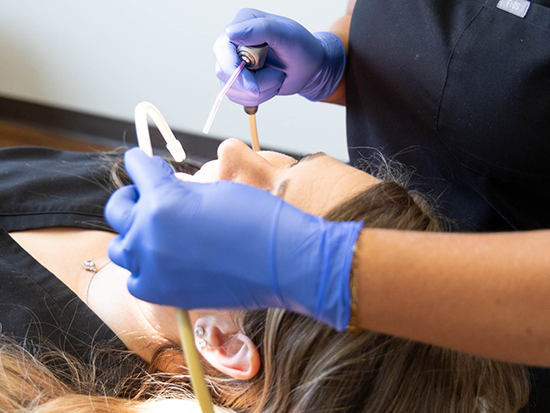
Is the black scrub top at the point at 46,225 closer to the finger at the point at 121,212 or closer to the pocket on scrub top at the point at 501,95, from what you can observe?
the finger at the point at 121,212

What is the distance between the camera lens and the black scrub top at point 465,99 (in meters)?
0.88

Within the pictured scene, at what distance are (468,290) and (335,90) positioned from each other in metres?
0.99

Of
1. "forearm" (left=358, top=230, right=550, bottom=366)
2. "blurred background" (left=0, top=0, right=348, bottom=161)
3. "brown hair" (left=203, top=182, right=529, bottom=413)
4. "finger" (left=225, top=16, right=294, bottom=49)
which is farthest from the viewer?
"blurred background" (left=0, top=0, right=348, bottom=161)

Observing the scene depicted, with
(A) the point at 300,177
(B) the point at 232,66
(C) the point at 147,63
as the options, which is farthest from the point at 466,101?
(C) the point at 147,63

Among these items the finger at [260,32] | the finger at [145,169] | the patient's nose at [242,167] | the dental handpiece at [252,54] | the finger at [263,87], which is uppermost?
the finger at [260,32]

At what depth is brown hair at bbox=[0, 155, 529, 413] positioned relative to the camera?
29.2 inches

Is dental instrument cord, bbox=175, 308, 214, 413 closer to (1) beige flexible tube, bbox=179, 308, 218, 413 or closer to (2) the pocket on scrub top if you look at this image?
(1) beige flexible tube, bbox=179, 308, 218, 413

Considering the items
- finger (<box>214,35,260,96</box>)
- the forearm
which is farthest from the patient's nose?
the forearm

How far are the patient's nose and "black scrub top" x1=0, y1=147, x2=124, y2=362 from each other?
420mm

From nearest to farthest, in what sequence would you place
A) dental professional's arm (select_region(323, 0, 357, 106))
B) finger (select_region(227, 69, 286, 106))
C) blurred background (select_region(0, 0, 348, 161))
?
finger (select_region(227, 69, 286, 106))
dental professional's arm (select_region(323, 0, 357, 106))
blurred background (select_region(0, 0, 348, 161))

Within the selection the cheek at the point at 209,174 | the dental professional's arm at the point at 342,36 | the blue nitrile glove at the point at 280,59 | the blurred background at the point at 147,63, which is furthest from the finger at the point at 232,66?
the blurred background at the point at 147,63

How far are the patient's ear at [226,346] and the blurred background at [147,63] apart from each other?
1.27m

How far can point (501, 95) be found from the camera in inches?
35.7

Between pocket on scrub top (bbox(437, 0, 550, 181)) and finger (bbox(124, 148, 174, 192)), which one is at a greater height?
pocket on scrub top (bbox(437, 0, 550, 181))
